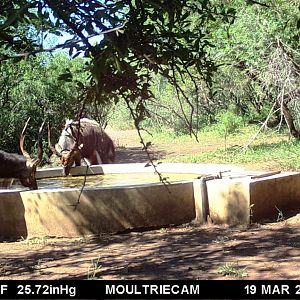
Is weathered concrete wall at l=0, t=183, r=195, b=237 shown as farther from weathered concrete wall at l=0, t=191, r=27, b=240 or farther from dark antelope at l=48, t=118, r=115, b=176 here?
dark antelope at l=48, t=118, r=115, b=176

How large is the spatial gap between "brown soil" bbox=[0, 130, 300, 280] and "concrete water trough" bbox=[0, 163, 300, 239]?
0.17m

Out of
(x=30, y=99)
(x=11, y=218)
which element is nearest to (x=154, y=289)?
(x=11, y=218)

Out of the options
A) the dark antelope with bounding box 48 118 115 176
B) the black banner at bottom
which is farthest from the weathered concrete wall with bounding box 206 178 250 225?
the dark antelope with bounding box 48 118 115 176

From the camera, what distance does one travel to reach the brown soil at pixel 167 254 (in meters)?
5.14

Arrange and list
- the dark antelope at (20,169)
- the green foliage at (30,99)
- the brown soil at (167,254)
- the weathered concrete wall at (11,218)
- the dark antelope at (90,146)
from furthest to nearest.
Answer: the green foliage at (30,99)
the dark antelope at (90,146)
the dark antelope at (20,169)
the weathered concrete wall at (11,218)
the brown soil at (167,254)

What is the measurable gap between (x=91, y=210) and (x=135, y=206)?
607 mm

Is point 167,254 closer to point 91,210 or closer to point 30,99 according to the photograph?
point 91,210

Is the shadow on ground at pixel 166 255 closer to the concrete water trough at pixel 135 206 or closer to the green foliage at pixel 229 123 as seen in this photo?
the concrete water trough at pixel 135 206

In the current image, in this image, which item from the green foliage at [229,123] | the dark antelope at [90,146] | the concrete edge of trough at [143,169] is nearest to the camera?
the concrete edge of trough at [143,169]

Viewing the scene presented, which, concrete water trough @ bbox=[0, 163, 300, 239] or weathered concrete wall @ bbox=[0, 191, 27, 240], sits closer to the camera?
concrete water trough @ bbox=[0, 163, 300, 239]

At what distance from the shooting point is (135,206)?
767cm

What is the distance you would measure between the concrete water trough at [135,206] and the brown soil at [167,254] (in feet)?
0.55

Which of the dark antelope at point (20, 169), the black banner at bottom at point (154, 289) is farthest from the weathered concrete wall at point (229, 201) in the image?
the dark antelope at point (20, 169)

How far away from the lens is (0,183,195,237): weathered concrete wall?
7.52 meters
